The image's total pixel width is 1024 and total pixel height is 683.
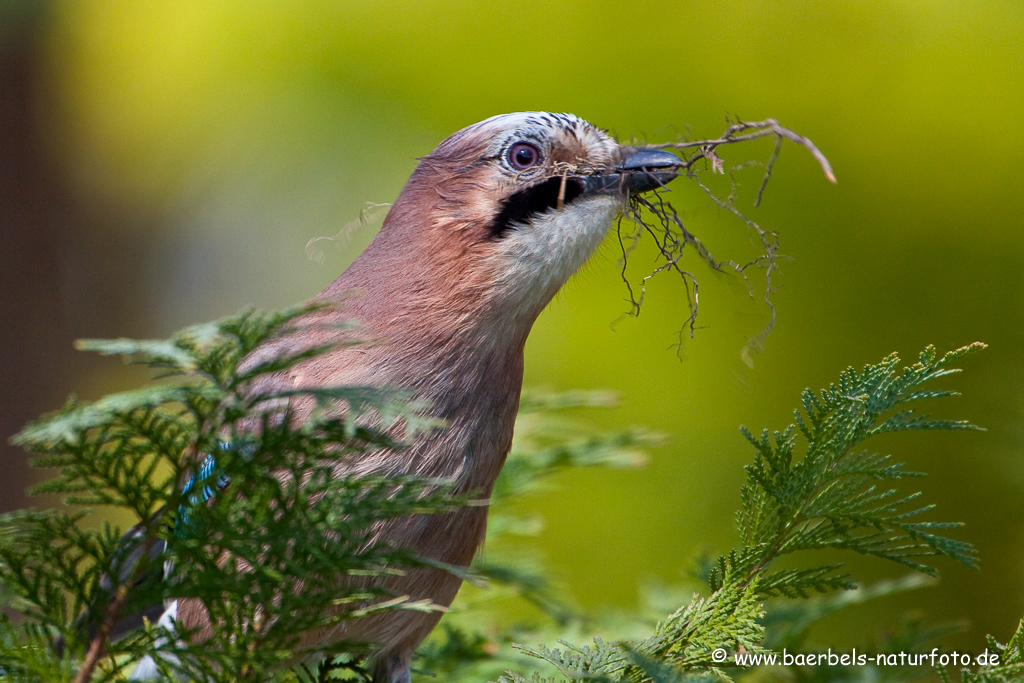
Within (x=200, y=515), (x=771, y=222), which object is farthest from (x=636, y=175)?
(x=771, y=222)

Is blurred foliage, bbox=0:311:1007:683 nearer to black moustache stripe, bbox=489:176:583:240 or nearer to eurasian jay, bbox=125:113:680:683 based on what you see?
eurasian jay, bbox=125:113:680:683

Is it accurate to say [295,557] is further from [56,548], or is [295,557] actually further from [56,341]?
[56,341]

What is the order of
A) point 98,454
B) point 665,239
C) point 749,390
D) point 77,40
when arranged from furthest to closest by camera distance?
1. point 77,40
2. point 749,390
3. point 665,239
4. point 98,454

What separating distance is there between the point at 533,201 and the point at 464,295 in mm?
186

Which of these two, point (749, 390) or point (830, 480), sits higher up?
point (749, 390)

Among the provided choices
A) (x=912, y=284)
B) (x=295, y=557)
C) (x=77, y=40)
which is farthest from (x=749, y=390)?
(x=77, y=40)

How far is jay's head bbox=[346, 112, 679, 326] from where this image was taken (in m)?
1.23

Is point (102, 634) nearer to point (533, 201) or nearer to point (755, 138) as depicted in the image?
point (533, 201)

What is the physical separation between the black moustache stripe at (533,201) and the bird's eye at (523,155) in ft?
0.17

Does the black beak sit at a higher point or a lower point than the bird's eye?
lower

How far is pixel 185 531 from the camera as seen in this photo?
0.68 metres

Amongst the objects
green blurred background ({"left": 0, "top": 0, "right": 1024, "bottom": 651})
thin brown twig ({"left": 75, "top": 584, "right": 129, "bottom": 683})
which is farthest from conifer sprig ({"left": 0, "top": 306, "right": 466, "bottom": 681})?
green blurred background ({"left": 0, "top": 0, "right": 1024, "bottom": 651})

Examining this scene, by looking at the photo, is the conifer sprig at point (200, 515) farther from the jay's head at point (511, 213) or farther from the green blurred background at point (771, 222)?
the green blurred background at point (771, 222)

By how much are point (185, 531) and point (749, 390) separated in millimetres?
1749
